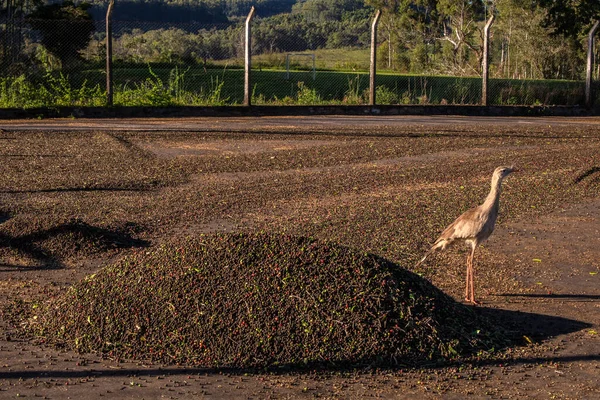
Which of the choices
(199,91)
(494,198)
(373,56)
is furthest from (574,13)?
(494,198)

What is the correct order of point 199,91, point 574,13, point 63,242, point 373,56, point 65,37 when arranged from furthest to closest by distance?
point 574,13 → point 199,91 → point 65,37 → point 373,56 → point 63,242

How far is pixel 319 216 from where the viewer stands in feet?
34.0

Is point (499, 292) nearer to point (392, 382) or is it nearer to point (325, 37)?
point (392, 382)

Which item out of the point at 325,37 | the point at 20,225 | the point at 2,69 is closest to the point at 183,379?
the point at 20,225

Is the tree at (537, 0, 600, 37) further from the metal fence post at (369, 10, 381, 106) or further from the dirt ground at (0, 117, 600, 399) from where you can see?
the dirt ground at (0, 117, 600, 399)

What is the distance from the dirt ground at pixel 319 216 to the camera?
5492mm

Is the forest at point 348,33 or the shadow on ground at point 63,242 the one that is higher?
the forest at point 348,33

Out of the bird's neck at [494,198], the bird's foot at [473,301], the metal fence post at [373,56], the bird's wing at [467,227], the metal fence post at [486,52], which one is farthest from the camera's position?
the metal fence post at [486,52]

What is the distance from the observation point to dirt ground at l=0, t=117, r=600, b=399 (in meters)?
5.49

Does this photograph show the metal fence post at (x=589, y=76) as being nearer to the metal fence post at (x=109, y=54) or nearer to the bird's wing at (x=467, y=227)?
the metal fence post at (x=109, y=54)

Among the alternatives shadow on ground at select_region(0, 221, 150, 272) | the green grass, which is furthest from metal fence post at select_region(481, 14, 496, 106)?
shadow on ground at select_region(0, 221, 150, 272)

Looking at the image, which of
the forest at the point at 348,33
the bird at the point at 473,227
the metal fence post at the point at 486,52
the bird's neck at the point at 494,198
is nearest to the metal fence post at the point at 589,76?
the metal fence post at the point at 486,52

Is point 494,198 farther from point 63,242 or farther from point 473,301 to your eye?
point 63,242

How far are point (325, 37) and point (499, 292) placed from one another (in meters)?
35.2
